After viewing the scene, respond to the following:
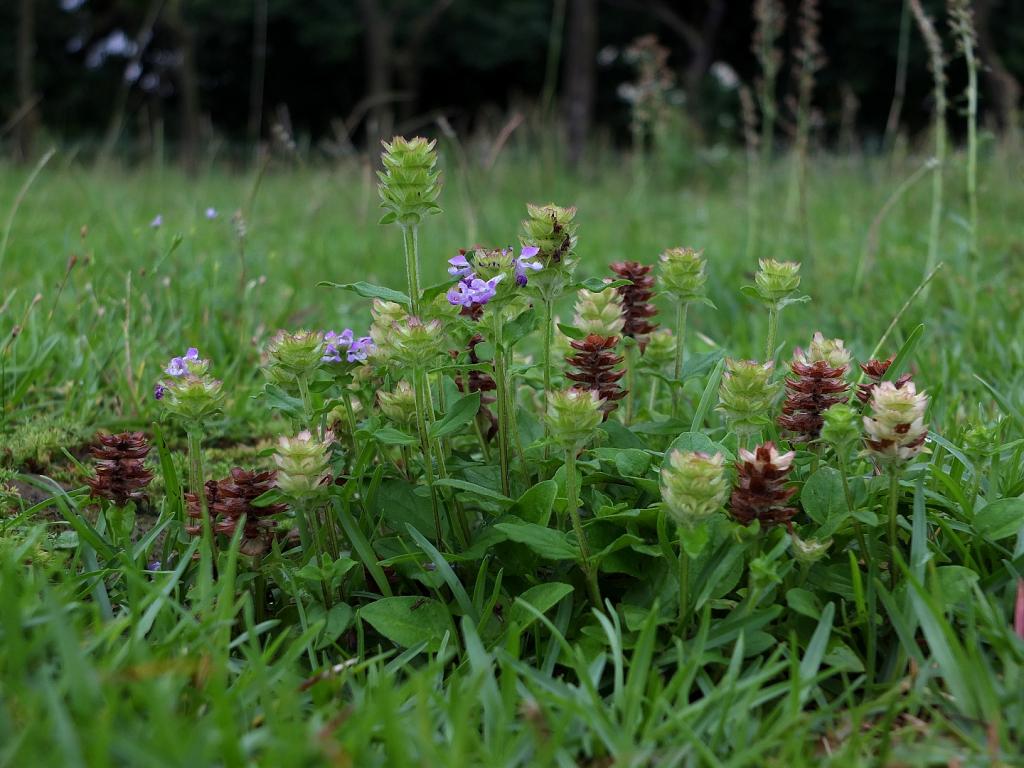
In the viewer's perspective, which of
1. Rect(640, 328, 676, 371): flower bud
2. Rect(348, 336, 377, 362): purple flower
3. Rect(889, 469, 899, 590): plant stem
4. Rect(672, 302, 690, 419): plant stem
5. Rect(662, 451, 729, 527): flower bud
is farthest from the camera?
Rect(640, 328, 676, 371): flower bud

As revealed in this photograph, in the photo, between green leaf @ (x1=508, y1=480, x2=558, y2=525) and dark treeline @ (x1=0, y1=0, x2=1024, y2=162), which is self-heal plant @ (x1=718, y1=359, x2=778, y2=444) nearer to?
green leaf @ (x1=508, y1=480, x2=558, y2=525)

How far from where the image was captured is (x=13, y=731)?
0.93m

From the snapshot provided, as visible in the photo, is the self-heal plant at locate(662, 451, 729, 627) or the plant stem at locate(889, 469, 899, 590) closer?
the self-heal plant at locate(662, 451, 729, 627)

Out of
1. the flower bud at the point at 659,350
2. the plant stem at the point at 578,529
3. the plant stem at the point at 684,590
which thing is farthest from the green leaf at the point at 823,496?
the flower bud at the point at 659,350

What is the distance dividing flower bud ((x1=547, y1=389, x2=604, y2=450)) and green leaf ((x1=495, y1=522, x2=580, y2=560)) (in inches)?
5.8

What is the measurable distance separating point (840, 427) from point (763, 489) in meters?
0.13

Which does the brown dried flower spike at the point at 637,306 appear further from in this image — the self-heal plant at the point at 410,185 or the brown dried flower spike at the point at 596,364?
the self-heal plant at the point at 410,185

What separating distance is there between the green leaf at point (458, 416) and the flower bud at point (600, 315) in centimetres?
29

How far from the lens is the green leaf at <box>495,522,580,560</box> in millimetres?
1230

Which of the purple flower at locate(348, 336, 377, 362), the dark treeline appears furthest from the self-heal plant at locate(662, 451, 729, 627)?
the dark treeline

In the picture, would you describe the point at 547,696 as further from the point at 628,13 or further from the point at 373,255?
the point at 628,13

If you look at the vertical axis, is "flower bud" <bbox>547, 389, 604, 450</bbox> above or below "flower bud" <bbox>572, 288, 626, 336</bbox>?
below

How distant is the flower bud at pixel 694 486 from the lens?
113 centimetres

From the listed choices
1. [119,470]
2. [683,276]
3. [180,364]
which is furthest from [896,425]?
[119,470]
